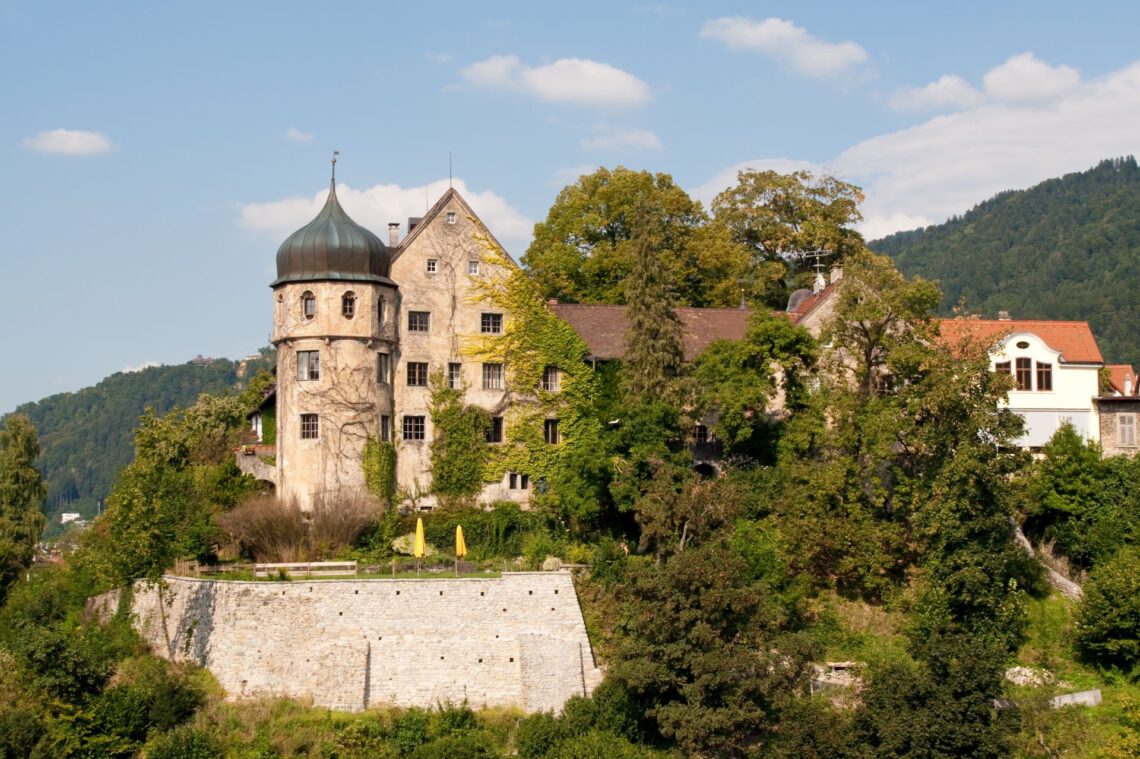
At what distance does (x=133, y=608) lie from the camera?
41156 millimetres

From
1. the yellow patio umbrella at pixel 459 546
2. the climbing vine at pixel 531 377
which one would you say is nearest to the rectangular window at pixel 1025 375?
the climbing vine at pixel 531 377

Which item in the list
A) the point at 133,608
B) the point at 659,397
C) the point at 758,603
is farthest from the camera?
the point at 659,397

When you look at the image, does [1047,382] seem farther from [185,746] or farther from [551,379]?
[185,746]

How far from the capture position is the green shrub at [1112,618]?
37.9 m

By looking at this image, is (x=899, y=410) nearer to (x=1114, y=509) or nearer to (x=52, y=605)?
(x=1114, y=509)

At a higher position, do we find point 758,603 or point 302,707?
point 758,603

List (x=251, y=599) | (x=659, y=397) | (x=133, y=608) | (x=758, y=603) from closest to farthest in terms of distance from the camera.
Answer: (x=758, y=603), (x=251, y=599), (x=133, y=608), (x=659, y=397)

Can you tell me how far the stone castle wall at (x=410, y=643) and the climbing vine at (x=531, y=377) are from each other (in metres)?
9.28

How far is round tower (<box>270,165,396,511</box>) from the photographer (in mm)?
44938

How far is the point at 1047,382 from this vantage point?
4747 centimetres

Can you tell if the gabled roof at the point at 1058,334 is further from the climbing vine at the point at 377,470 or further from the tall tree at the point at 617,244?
the climbing vine at the point at 377,470

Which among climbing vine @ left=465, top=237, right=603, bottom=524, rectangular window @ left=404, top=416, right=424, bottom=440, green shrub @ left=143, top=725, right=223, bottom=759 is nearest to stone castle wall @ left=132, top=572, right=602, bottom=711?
green shrub @ left=143, top=725, right=223, bottom=759

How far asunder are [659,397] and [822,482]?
20.5 ft

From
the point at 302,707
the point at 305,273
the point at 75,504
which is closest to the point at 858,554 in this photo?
the point at 302,707
